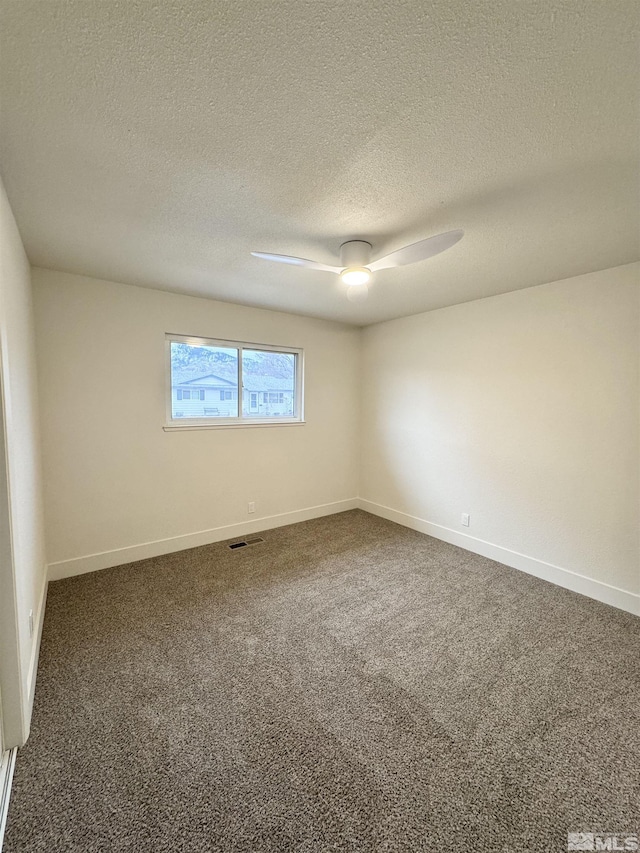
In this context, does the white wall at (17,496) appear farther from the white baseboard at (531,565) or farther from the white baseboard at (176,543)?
the white baseboard at (531,565)

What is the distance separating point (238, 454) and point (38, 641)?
81.1 inches

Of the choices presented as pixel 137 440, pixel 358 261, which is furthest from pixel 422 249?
pixel 137 440

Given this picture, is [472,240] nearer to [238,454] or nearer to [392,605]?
[392,605]

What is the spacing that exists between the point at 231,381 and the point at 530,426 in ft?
9.43

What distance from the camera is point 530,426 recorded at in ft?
9.72

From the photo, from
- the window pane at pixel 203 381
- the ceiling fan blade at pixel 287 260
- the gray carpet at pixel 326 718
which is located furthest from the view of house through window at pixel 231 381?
the ceiling fan blade at pixel 287 260

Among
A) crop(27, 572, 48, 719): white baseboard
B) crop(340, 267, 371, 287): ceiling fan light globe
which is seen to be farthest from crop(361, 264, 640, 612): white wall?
crop(27, 572, 48, 719): white baseboard

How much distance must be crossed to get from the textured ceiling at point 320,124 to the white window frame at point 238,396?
117 centimetres

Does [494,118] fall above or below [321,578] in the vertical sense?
above

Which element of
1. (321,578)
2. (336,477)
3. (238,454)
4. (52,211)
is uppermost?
(52,211)

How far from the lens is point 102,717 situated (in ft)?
5.14

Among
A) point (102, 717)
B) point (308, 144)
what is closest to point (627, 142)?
point (308, 144)

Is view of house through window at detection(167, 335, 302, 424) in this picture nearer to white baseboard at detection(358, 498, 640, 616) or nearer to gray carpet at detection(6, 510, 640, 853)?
gray carpet at detection(6, 510, 640, 853)

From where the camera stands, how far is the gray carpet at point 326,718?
1.18 meters
